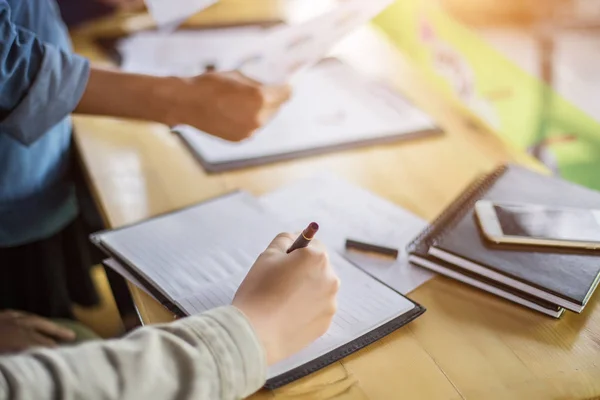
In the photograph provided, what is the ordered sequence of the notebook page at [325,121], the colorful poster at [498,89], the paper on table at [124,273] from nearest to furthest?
the paper on table at [124,273] < the notebook page at [325,121] < the colorful poster at [498,89]

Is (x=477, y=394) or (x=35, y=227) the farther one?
(x=35, y=227)

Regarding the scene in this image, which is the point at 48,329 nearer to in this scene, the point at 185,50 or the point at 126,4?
the point at 185,50

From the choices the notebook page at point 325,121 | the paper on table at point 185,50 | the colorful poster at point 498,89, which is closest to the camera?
the notebook page at point 325,121

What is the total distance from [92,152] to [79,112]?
0.08 meters

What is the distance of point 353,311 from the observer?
2.19 feet

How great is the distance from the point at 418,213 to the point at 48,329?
0.59 meters

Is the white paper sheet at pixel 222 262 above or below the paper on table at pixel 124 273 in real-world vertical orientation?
above

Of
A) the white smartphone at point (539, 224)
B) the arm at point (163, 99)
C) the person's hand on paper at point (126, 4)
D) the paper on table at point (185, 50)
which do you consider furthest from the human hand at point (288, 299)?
the person's hand on paper at point (126, 4)

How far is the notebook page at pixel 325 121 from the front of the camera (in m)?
1.01

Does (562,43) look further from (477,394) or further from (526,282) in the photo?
(477,394)

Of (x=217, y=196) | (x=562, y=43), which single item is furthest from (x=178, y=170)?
(x=562, y=43)

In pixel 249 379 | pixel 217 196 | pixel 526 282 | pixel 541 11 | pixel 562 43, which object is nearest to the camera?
pixel 249 379

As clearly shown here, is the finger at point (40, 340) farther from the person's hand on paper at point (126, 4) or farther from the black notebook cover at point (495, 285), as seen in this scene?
the person's hand on paper at point (126, 4)

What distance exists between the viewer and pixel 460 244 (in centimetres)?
73
